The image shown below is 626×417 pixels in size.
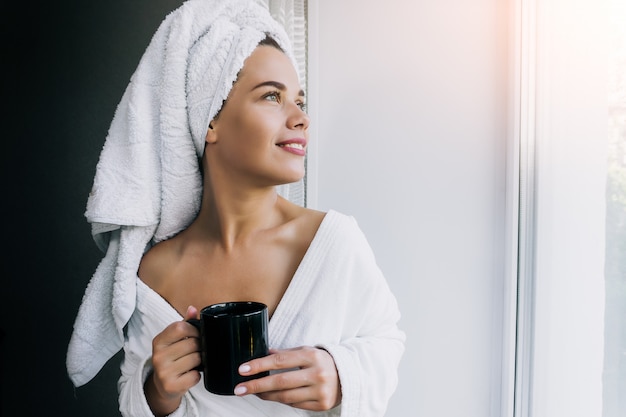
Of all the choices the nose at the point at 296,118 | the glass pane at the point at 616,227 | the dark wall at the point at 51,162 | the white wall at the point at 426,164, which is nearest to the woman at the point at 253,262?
the nose at the point at 296,118

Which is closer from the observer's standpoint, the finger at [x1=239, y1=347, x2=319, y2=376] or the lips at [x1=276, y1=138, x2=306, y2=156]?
the finger at [x1=239, y1=347, x2=319, y2=376]

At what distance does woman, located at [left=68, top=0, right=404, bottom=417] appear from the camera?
2.06 ft

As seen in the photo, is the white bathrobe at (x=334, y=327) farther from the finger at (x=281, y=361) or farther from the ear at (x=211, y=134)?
the ear at (x=211, y=134)

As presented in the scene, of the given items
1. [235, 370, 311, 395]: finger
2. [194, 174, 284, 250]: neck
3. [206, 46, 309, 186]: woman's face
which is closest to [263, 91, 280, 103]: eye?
[206, 46, 309, 186]: woman's face

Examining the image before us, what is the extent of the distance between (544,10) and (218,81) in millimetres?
528

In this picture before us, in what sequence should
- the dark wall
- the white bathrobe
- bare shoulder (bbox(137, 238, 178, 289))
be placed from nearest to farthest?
the white bathrobe < bare shoulder (bbox(137, 238, 178, 289)) < the dark wall

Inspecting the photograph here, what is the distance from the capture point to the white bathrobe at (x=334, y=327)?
2.13 feet

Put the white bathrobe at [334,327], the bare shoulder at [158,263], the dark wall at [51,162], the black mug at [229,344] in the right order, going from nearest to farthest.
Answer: the black mug at [229,344], the white bathrobe at [334,327], the bare shoulder at [158,263], the dark wall at [51,162]

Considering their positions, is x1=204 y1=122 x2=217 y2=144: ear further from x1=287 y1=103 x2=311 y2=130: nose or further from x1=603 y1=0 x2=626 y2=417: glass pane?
x1=603 y1=0 x2=626 y2=417: glass pane

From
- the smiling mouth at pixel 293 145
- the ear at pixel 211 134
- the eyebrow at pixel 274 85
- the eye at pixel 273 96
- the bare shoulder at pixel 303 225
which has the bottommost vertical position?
the bare shoulder at pixel 303 225

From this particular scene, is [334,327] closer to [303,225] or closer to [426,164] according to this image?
[303,225]

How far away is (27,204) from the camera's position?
1521 mm

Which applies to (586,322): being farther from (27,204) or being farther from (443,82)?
(27,204)

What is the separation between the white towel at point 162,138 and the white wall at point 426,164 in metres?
0.22
